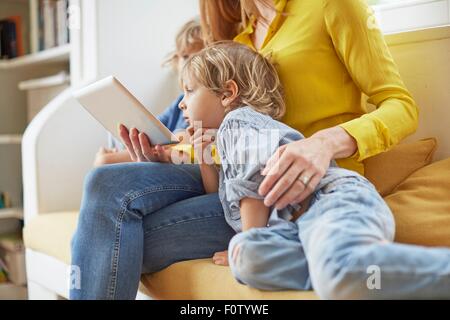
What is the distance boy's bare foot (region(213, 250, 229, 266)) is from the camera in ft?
2.99

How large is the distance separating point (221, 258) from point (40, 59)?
134 centimetres

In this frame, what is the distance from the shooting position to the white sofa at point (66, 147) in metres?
1.08

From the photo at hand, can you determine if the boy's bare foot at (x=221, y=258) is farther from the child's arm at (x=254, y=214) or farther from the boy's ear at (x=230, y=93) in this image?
the boy's ear at (x=230, y=93)

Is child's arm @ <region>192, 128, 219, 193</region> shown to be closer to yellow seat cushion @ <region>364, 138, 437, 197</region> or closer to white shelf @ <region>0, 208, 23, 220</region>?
yellow seat cushion @ <region>364, 138, 437, 197</region>

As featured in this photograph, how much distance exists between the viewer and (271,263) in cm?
75

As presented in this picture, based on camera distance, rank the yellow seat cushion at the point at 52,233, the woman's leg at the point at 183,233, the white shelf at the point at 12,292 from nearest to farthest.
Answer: the woman's leg at the point at 183,233 < the yellow seat cushion at the point at 52,233 < the white shelf at the point at 12,292

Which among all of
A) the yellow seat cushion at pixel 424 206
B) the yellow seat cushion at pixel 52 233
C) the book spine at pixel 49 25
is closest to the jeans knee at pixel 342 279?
the yellow seat cushion at pixel 424 206

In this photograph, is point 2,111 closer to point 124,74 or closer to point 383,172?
point 124,74

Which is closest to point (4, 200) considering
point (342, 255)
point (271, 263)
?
point (271, 263)

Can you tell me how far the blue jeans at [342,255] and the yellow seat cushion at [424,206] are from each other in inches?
4.6

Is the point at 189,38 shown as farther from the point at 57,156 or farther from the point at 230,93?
the point at 230,93

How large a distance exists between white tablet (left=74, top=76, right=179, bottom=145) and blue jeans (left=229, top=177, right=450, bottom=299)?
296 mm

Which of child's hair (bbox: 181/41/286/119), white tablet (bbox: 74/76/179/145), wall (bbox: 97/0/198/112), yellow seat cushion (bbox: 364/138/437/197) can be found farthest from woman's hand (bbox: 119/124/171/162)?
wall (bbox: 97/0/198/112)

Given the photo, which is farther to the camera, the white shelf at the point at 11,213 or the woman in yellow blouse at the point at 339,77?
the white shelf at the point at 11,213
